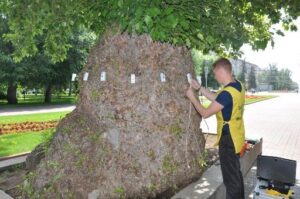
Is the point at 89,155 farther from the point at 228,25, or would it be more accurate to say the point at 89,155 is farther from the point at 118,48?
the point at 228,25

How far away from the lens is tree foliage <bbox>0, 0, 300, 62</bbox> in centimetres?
435

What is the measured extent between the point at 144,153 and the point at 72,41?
2850 centimetres

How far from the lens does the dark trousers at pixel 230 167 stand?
15.0 ft

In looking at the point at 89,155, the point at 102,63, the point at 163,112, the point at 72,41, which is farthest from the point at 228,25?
the point at 72,41

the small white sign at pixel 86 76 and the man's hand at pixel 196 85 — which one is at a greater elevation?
the small white sign at pixel 86 76

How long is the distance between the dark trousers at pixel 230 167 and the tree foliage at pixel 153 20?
1.48 m

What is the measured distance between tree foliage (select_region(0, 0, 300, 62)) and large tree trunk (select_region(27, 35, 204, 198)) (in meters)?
0.53

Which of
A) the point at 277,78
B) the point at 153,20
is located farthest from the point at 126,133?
the point at 277,78

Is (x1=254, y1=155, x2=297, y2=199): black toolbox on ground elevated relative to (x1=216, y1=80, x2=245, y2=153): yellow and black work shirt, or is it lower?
lower

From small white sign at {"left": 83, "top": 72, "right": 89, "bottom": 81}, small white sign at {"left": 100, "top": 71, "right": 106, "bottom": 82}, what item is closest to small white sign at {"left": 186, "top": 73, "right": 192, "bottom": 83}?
small white sign at {"left": 100, "top": 71, "right": 106, "bottom": 82}

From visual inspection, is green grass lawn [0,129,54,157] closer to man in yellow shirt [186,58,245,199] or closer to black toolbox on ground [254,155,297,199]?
man in yellow shirt [186,58,245,199]

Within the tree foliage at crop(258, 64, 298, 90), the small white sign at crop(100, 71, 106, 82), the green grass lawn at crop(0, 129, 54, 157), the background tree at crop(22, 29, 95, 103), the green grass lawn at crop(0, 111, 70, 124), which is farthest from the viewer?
the tree foliage at crop(258, 64, 298, 90)

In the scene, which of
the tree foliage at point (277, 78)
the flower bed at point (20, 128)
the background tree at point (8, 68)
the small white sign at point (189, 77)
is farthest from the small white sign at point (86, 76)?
the tree foliage at point (277, 78)

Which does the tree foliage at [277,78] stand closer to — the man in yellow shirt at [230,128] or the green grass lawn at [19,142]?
the green grass lawn at [19,142]
